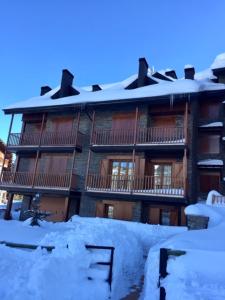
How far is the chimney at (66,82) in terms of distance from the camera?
2388cm

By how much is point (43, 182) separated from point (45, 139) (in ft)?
10.6

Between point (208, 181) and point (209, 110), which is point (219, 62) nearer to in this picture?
point (209, 110)

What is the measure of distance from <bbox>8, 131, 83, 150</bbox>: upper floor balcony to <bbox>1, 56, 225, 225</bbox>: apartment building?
0.07 meters

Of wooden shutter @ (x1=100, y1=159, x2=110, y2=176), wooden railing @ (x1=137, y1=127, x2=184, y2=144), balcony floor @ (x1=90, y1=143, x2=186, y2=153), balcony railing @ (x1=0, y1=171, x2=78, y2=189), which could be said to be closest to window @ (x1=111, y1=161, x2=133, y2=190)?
wooden shutter @ (x1=100, y1=159, x2=110, y2=176)

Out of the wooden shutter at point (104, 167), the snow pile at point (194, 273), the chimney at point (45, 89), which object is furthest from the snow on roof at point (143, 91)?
the snow pile at point (194, 273)

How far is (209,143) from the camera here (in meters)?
18.8

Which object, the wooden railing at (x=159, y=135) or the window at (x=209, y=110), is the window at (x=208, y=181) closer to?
the wooden railing at (x=159, y=135)

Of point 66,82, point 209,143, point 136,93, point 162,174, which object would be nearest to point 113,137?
point 136,93

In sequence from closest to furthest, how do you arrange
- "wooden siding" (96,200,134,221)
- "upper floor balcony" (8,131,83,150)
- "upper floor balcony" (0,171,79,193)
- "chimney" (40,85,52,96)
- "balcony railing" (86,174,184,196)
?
"balcony railing" (86,174,184,196), "wooden siding" (96,200,134,221), "upper floor balcony" (0,171,79,193), "upper floor balcony" (8,131,83,150), "chimney" (40,85,52,96)

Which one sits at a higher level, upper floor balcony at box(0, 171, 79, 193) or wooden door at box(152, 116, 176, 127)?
wooden door at box(152, 116, 176, 127)

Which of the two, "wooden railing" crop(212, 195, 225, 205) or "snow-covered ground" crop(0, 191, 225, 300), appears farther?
"wooden railing" crop(212, 195, 225, 205)

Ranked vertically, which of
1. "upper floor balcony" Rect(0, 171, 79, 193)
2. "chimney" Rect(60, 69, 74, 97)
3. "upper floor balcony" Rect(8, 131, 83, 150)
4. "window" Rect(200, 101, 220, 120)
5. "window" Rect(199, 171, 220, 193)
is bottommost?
"upper floor balcony" Rect(0, 171, 79, 193)

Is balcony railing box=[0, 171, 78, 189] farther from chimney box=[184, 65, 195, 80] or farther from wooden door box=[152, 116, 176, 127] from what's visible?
chimney box=[184, 65, 195, 80]

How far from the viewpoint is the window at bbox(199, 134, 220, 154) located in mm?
18531
